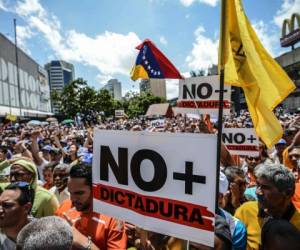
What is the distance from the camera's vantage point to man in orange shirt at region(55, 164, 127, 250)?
2504 millimetres

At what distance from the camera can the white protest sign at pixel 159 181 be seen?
2035 millimetres

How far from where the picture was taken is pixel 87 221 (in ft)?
8.78

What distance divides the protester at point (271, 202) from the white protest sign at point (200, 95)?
2.34 meters

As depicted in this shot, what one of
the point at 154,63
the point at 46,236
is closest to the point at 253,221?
the point at 46,236

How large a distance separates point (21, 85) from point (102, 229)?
54838 millimetres

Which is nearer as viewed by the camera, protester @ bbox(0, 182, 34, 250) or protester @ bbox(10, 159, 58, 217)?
protester @ bbox(0, 182, 34, 250)

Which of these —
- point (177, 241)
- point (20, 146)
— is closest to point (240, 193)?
point (177, 241)

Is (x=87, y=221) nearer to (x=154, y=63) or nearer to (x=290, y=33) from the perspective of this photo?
(x=154, y=63)

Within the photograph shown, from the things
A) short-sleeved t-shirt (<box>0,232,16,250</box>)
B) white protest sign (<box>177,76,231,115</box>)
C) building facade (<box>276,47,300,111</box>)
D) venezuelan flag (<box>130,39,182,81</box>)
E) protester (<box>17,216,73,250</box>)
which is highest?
building facade (<box>276,47,300,111</box>)

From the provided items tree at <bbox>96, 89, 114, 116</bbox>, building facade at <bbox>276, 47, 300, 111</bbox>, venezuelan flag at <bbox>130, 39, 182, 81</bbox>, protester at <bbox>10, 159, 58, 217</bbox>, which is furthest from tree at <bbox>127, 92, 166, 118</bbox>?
protester at <bbox>10, 159, 58, 217</bbox>

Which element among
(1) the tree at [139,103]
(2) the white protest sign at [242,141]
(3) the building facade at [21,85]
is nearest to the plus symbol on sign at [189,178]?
(2) the white protest sign at [242,141]

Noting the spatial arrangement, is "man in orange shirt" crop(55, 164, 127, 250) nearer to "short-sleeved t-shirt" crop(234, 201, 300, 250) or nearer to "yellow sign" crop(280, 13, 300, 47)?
"short-sleeved t-shirt" crop(234, 201, 300, 250)

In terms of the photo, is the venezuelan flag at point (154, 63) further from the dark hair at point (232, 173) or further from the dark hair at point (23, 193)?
the dark hair at point (23, 193)

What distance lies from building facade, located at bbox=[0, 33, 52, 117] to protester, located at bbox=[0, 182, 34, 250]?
36138mm
